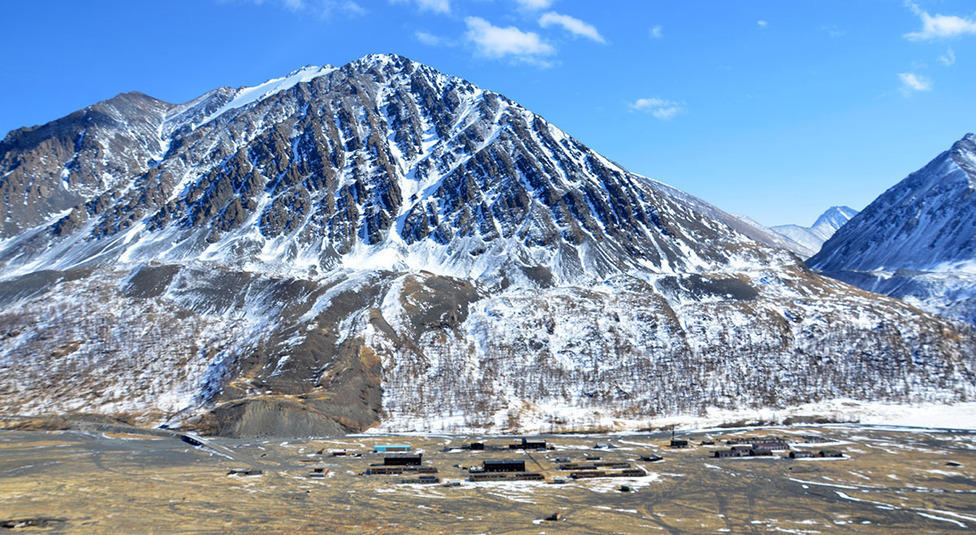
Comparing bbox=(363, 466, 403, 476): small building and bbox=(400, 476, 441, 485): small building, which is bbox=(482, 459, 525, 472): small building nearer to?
bbox=(400, 476, 441, 485): small building

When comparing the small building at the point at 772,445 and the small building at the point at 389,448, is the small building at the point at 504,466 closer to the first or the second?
the small building at the point at 389,448

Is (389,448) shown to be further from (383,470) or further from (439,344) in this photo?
(439,344)

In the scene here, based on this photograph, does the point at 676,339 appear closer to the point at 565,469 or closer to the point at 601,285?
the point at 601,285

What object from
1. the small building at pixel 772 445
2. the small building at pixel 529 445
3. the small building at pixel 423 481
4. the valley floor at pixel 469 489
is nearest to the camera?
the valley floor at pixel 469 489

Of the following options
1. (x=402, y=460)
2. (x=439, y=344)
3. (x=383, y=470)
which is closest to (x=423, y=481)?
(x=383, y=470)

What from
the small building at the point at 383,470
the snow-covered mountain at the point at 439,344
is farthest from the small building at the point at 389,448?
the snow-covered mountain at the point at 439,344
